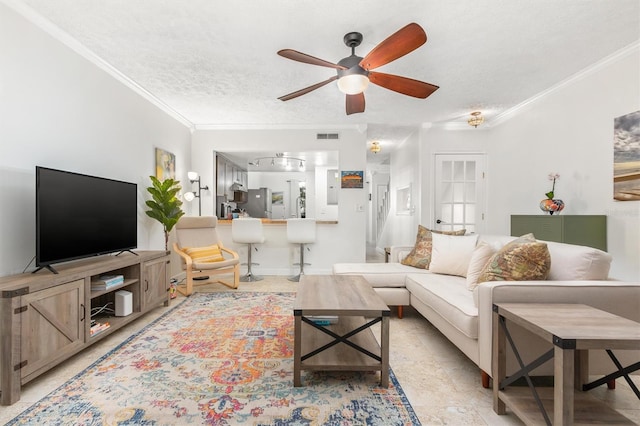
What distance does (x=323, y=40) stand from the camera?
248 centimetres

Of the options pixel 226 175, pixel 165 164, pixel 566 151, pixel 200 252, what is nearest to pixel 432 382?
pixel 566 151

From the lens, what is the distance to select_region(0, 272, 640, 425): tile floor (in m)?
1.54

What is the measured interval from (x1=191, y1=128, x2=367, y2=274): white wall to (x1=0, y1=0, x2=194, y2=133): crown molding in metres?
1.14

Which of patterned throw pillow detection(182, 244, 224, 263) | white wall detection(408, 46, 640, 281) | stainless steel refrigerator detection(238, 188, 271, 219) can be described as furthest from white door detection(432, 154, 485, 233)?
stainless steel refrigerator detection(238, 188, 271, 219)

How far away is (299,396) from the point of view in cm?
168

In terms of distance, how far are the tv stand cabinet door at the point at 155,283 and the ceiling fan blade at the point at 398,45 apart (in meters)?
2.77

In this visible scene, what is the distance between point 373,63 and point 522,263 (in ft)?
5.74

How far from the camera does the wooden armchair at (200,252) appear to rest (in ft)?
12.3

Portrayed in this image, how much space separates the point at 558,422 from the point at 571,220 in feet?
8.31

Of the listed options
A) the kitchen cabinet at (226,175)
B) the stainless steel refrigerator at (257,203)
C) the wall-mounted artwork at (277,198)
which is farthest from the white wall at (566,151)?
the wall-mounted artwork at (277,198)

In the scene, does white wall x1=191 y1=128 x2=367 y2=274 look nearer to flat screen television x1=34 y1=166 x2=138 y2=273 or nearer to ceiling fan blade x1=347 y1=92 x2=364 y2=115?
ceiling fan blade x1=347 y1=92 x2=364 y2=115

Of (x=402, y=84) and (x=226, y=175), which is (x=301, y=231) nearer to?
(x=226, y=175)

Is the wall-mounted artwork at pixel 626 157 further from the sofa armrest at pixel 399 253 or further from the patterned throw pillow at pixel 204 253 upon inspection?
Result: the patterned throw pillow at pixel 204 253

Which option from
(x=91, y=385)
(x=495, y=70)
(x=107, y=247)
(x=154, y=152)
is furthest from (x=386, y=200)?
(x=91, y=385)
